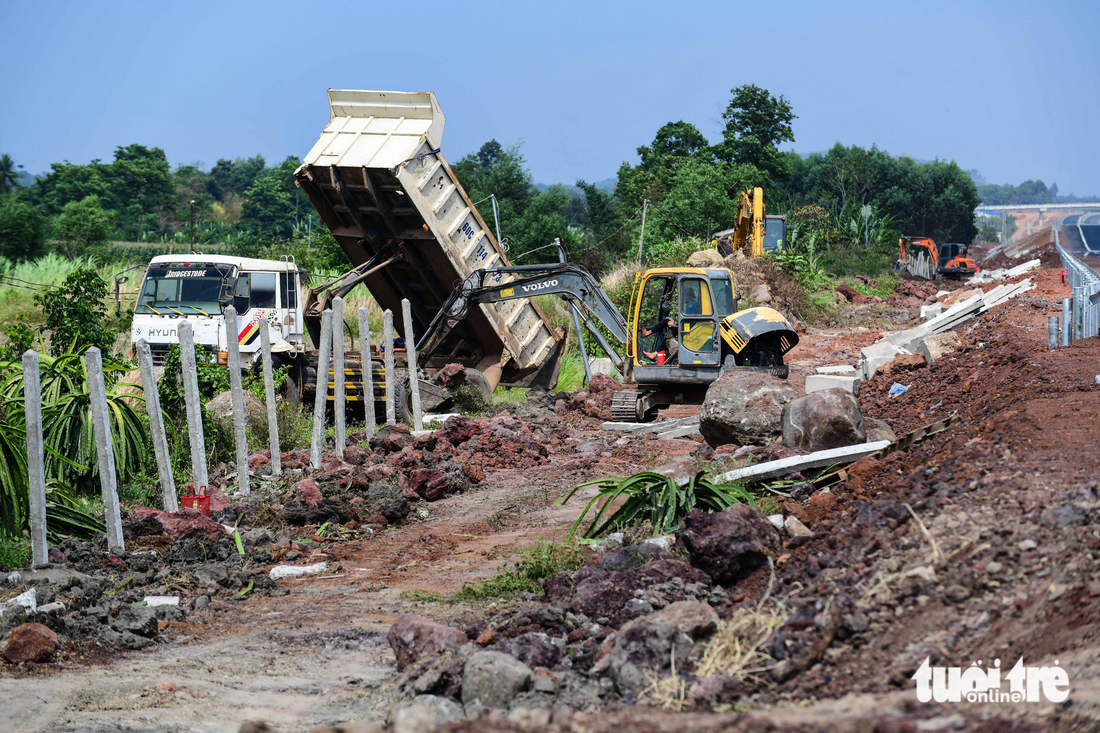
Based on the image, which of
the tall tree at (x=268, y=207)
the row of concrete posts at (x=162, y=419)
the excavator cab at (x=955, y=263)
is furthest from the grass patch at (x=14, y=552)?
the tall tree at (x=268, y=207)

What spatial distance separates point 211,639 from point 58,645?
83 cm

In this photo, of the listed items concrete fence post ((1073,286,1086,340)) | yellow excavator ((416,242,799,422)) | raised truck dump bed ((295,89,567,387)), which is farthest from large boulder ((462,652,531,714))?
concrete fence post ((1073,286,1086,340))

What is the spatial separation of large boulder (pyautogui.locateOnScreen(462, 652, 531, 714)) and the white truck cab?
1037cm

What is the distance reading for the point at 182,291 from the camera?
46.3ft

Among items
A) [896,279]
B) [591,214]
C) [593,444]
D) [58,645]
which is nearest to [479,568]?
[58,645]

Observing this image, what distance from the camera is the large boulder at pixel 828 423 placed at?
8088 mm

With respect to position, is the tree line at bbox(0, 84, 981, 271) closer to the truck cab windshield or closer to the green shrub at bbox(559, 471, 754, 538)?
the truck cab windshield

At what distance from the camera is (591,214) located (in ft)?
147

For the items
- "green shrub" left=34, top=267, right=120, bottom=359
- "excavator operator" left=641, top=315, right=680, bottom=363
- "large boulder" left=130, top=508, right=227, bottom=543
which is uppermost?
"green shrub" left=34, top=267, right=120, bottom=359

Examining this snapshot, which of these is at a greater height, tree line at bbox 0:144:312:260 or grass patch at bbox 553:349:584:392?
tree line at bbox 0:144:312:260

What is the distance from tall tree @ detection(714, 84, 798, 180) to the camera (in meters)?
53.0

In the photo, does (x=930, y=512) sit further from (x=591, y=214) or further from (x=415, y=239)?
(x=591, y=214)

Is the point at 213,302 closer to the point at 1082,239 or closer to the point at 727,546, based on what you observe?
the point at 727,546

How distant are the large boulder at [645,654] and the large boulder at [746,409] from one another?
5.61 m
